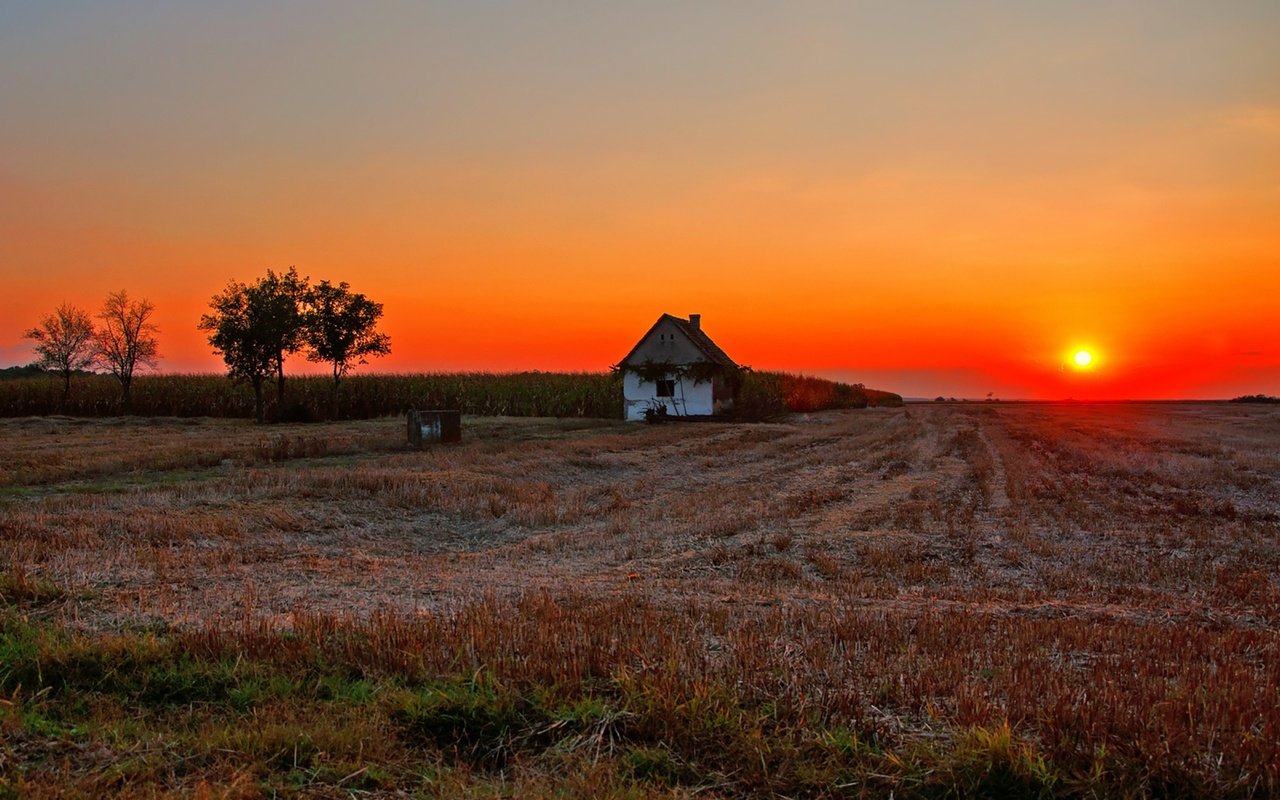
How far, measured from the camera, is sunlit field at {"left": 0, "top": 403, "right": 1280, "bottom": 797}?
4.98 metres

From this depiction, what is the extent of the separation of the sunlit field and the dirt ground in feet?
0.31

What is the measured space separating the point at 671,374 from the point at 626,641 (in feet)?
133

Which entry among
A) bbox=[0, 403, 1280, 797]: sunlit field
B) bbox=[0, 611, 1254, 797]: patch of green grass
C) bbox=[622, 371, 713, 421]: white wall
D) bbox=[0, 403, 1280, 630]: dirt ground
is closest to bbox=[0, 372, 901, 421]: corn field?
bbox=[622, 371, 713, 421]: white wall

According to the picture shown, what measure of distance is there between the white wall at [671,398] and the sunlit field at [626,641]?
28380mm

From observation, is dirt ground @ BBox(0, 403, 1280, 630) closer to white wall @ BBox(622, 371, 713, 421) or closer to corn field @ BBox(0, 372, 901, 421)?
white wall @ BBox(622, 371, 713, 421)

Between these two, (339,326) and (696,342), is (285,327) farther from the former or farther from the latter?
(696,342)

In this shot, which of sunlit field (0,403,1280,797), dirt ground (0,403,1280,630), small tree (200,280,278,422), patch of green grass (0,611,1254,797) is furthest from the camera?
small tree (200,280,278,422)

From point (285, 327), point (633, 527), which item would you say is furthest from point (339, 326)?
point (633, 527)

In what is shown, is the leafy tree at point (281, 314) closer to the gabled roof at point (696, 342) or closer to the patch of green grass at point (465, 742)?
the gabled roof at point (696, 342)

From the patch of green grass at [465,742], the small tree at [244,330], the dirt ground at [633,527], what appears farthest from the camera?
the small tree at [244,330]

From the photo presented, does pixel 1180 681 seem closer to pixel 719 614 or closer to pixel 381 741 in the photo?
pixel 719 614

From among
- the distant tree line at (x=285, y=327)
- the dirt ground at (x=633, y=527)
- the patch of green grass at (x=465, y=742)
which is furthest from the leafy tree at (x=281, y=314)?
the patch of green grass at (x=465, y=742)

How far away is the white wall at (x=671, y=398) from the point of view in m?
47.0

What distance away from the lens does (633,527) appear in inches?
591
